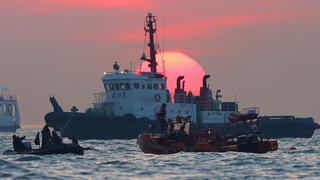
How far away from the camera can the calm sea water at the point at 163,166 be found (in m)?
46.0

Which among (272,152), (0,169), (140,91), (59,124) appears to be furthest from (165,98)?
(0,169)

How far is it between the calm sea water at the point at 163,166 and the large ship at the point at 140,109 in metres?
40.1

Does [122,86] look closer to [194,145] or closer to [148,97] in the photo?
[148,97]

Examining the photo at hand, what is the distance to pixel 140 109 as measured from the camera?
109625 mm

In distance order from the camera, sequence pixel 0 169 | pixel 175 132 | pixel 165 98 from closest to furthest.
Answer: pixel 0 169 < pixel 175 132 < pixel 165 98

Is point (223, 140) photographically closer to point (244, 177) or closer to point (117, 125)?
point (244, 177)

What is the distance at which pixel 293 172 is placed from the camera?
1889 inches

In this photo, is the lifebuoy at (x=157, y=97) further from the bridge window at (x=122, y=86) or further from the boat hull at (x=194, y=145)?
the boat hull at (x=194, y=145)

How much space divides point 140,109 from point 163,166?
5787 cm

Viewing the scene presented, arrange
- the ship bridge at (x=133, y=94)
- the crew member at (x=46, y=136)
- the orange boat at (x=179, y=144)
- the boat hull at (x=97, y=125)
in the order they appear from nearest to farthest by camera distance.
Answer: the crew member at (x=46, y=136) → the orange boat at (x=179, y=144) → the boat hull at (x=97, y=125) → the ship bridge at (x=133, y=94)

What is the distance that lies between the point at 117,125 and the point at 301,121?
27.5 meters

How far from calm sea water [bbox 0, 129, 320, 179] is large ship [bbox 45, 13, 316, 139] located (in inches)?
1579

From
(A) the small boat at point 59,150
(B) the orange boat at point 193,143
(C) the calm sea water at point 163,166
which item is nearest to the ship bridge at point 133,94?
(B) the orange boat at point 193,143

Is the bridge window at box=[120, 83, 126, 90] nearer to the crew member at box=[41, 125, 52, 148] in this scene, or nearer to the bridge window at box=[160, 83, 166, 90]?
the bridge window at box=[160, 83, 166, 90]
